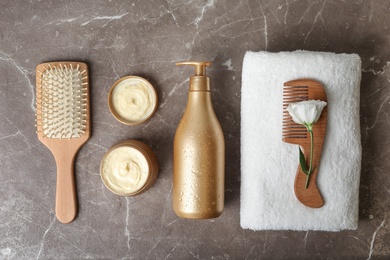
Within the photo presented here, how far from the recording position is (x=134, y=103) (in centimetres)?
90

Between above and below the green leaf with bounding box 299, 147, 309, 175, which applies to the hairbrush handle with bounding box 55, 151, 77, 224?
below

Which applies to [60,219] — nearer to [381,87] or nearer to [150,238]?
[150,238]

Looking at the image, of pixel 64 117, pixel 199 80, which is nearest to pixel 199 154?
pixel 199 80

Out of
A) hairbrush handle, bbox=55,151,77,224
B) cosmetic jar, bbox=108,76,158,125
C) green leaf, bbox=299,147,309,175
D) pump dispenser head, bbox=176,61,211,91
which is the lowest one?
hairbrush handle, bbox=55,151,77,224

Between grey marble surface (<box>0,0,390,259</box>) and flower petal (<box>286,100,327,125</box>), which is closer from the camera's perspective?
flower petal (<box>286,100,327,125</box>)

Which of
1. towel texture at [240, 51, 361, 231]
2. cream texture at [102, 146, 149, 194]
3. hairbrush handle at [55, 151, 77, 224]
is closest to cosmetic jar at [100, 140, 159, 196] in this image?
cream texture at [102, 146, 149, 194]

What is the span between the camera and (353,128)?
2.76 feet

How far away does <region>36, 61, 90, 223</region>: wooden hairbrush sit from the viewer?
0.89 meters

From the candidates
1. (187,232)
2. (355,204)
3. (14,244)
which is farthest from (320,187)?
(14,244)

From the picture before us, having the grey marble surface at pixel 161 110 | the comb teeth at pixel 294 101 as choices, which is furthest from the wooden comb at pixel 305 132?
the grey marble surface at pixel 161 110

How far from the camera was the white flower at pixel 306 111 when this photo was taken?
0.79 m

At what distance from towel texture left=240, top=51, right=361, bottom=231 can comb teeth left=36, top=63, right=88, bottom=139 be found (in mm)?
345

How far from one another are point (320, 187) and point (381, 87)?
0.85 ft

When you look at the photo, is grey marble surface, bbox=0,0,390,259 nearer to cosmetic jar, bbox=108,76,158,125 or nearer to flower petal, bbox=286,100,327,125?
cosmetic jar, bbox=108,76,158,125
